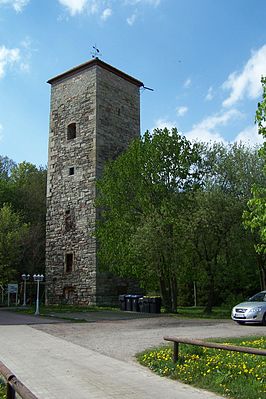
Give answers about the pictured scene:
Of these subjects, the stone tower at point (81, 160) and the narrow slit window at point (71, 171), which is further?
the narrow slit window at point (71, 171)

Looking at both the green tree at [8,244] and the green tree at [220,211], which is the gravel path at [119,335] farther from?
the green tree at [8,244]

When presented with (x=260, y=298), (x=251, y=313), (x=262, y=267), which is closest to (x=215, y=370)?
(x=251, y=313)

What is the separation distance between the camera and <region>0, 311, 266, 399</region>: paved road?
6.59 metres

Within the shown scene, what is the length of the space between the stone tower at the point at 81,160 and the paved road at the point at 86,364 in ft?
51.5

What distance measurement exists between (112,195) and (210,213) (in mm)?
6109

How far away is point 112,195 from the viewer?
87.2 feet

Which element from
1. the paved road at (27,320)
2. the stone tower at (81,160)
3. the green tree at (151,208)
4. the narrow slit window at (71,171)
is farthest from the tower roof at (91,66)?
the paved road at (27,320)

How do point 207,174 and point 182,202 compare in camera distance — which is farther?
point 207,174

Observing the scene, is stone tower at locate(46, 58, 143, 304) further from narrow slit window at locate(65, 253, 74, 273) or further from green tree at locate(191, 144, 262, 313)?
green tree at locate(191, 144, 262, 313)

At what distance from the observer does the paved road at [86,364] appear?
6.59m

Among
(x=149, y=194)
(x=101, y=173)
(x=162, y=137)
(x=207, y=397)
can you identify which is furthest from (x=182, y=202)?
(x=207, y=397)

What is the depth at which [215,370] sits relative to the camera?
759 centimetres

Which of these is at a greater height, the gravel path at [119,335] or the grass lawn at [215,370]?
the grass lawn at [215,370]

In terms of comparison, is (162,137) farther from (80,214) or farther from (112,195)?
(80,214)
